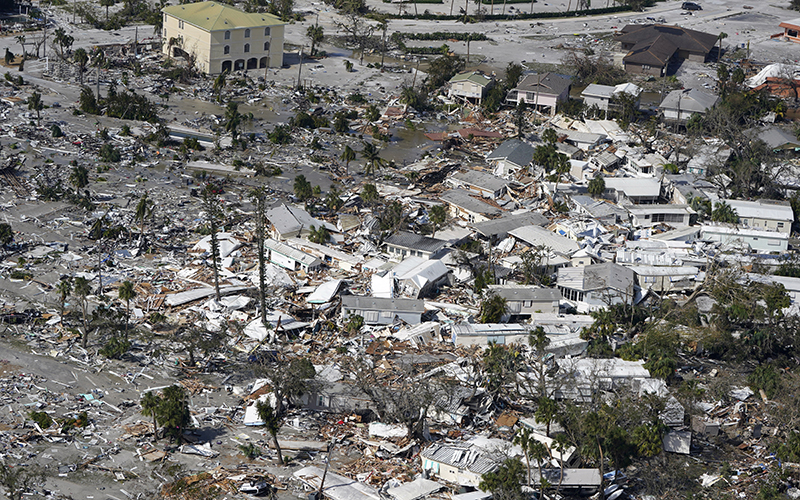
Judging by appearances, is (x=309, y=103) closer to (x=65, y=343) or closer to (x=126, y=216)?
(x=126, y=216)

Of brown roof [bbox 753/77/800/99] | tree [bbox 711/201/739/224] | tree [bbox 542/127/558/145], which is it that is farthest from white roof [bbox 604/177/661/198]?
brown roof [bbox 753/77/800/99]

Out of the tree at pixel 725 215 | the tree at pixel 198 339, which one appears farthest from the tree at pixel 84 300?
the tree at pixel 725 215

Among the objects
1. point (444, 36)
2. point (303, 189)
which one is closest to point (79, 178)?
point (303, 189)

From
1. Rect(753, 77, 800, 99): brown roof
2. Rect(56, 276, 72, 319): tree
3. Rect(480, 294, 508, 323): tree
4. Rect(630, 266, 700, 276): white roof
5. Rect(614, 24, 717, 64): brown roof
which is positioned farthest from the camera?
Rect(614, 24, 717, 64): brown roof

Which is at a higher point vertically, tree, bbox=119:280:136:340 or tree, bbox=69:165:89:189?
tree, bbox=69:165:89:189

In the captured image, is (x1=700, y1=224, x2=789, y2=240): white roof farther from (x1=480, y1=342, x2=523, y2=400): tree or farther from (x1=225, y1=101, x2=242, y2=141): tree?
(x1=225, y1=101, x2=242, y2=141): tree

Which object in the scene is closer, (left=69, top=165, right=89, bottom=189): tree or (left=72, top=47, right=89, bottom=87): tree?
(left=69, top=165, right=89, bottom=189): tree

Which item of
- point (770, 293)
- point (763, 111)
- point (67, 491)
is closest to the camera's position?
point (67, 491)

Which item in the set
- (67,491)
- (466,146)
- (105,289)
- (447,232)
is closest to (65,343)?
(105,289)

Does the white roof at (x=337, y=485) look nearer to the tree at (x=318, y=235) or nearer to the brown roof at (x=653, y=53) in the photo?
the tree at (x=318, y=235)
